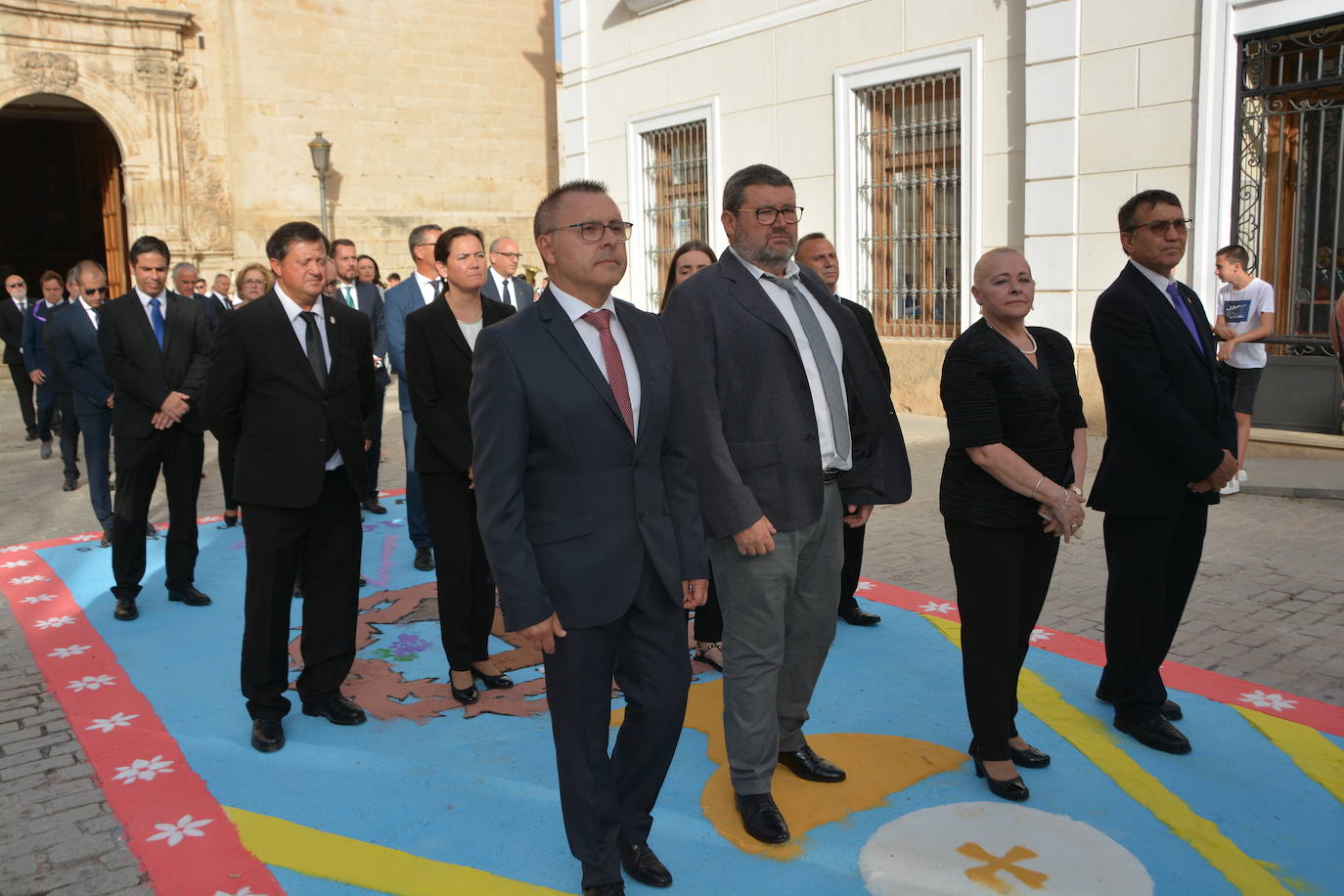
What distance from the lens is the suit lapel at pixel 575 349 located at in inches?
115

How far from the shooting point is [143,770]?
13.3ft

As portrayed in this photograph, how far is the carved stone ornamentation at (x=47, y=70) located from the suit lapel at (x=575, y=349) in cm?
2089

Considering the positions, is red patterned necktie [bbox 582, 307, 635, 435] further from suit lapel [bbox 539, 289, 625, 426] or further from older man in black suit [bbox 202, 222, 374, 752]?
older man in black suit [bbox 202, 222, 374, 752]

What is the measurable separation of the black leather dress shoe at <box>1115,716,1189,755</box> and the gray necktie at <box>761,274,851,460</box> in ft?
5.43

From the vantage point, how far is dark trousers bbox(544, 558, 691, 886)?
9.84 ft

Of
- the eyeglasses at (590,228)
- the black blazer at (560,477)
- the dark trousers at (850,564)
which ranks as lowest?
the dark trousers at (850,564)

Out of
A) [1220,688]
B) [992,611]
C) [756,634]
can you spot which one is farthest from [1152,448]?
[756,634]

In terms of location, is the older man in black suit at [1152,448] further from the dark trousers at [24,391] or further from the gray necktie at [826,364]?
the dark trousers at [24,391]

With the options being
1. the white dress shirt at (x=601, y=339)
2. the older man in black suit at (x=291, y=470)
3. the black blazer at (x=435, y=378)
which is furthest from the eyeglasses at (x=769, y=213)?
the older man in black suit at (x=291, y=470)

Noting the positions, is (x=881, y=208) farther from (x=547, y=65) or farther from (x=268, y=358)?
(x=547, y=65)

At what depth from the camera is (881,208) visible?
41.7 ft

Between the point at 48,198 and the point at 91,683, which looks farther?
the point at 48,198

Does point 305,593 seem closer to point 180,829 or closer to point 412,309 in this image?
point 180,829

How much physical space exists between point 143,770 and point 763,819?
2340 mm
